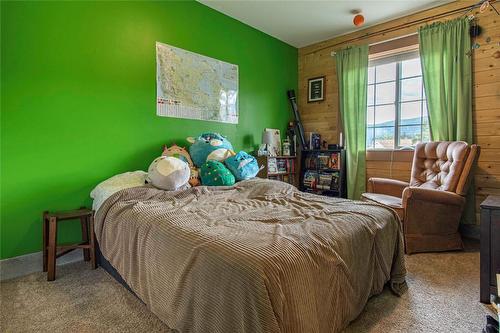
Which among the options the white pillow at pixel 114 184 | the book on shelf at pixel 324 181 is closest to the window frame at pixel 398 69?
the book on shelf at pixel 324 181

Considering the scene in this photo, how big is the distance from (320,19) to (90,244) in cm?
350

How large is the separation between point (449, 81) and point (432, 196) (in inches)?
55.1

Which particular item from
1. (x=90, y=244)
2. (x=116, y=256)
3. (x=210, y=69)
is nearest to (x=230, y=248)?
(x=116, y=256)

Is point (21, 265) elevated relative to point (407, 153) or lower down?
lower down

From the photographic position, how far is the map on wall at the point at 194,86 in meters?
2.76

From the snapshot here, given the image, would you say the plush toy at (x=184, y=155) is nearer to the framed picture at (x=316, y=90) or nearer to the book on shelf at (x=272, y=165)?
the book on shelf at (x=272, y=165)

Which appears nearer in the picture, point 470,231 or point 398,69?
point 470,231

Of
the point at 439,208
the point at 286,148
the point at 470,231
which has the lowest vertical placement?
the point at 470,231

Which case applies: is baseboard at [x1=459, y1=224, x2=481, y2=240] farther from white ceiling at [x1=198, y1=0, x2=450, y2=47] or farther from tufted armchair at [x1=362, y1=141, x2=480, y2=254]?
white ceiling at [x1=198, y1=0, x2=450, y2=47]

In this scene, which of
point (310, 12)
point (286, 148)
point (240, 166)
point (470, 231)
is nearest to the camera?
point (240, 166)

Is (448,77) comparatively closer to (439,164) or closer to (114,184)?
(439,164)

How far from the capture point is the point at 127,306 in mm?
1606

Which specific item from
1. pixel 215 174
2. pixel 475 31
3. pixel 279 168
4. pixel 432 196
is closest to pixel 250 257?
pixel 215 174

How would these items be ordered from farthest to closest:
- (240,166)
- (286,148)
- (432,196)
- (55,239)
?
(286,148) → (240,166) → (432,196) → (55,239)
